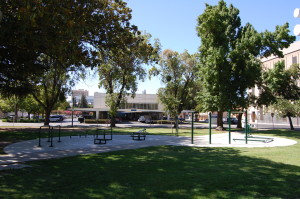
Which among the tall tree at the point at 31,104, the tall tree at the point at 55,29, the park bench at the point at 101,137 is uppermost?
the tall tree at the point at 55,29

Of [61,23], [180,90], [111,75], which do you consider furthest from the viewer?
[180,90]

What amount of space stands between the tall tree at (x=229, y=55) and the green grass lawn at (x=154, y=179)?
1885cm

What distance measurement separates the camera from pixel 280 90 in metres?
34.3

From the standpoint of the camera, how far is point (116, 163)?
9422 mm

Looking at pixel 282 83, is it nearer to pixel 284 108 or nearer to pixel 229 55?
pixel 284 108

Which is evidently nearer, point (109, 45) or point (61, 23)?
point (61, 23)

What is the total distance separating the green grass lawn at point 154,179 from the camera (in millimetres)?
5762

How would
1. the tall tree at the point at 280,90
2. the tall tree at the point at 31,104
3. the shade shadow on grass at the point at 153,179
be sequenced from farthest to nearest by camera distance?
1. the tall tree at the point at 31,104
2. the tall tree at the point at 280,90
3. the shade shadow on grass at the point at 153,179

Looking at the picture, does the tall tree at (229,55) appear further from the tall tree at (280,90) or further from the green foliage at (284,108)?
the green foliage at (284,108)

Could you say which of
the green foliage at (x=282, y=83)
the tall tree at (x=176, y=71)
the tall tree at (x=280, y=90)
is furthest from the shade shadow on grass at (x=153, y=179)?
the tall tree at (x=176, y=71)

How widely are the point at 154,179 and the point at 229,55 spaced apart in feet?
77.4

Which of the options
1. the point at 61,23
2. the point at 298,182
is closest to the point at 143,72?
the point at 61,23

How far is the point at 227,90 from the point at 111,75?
16.6 metres

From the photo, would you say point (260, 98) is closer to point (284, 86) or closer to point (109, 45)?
point (284, 86)
